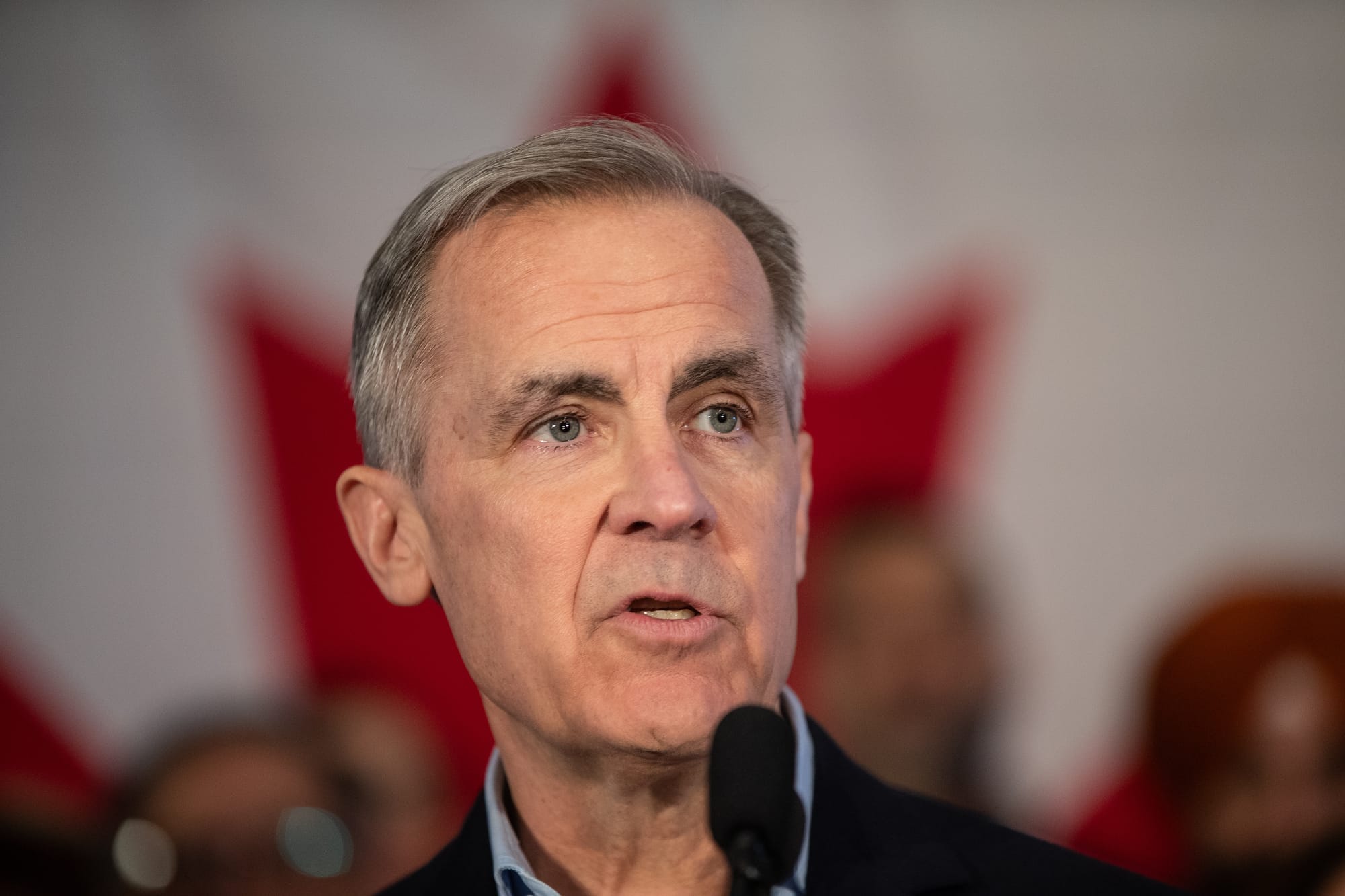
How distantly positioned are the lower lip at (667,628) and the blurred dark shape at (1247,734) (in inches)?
80.8

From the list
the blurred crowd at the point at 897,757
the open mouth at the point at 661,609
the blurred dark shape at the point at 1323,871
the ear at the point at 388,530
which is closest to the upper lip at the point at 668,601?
the open mouth at the point at 661,609

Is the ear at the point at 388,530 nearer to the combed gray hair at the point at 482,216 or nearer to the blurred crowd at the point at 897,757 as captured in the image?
the combed gray hair at the point at 482,216

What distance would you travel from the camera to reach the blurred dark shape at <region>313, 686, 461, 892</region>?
3.66 meters

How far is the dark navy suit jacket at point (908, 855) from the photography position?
1924mm

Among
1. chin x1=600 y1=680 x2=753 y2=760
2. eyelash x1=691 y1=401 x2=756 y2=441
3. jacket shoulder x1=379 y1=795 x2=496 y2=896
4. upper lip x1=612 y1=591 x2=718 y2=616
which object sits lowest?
jacket shoulder x1=379 y1=795 x2=496 y2=896

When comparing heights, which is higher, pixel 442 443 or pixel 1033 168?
pixel 442 443

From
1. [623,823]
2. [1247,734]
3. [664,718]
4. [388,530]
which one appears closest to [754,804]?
[664,718]

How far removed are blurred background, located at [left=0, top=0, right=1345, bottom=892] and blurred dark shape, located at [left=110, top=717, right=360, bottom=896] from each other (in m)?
0.48

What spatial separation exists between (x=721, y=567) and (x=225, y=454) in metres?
3.02

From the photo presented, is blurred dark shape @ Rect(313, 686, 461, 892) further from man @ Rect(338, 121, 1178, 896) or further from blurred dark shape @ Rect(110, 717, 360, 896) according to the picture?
man @ Rect(338, 121, 1178, 896)

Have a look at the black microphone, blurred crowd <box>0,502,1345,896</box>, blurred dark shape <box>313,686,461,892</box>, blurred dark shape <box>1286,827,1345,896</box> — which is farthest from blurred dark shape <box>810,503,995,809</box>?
the black microphone

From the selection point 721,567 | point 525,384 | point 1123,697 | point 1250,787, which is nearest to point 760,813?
point 721,567

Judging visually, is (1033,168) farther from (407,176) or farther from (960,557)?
(407,176)

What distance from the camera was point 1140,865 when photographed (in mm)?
4145
